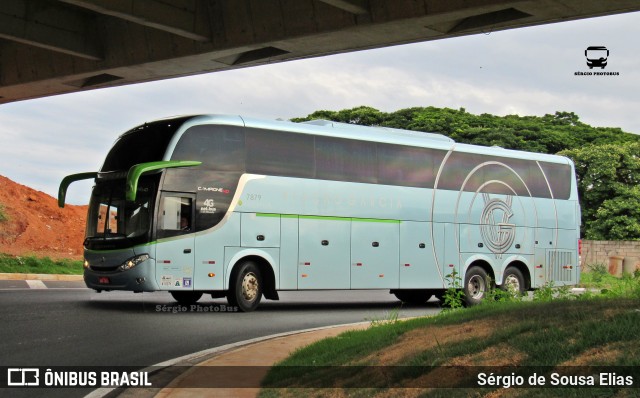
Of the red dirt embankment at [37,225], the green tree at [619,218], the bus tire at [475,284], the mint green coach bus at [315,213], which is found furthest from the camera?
the green tree at [619,218]

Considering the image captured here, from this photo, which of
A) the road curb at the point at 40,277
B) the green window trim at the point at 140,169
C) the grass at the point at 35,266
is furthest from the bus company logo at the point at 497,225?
the grass at the point at 35,266

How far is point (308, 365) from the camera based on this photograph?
9.13 meters

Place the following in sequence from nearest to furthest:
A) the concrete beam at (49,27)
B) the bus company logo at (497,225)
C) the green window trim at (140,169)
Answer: the green window trim at (140,169), the concrete beam at (49,27), the bus company logo at (497,225)

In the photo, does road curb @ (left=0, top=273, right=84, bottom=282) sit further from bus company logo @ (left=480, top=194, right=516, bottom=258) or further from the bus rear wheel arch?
bus company logo @ (left=480, top=194, right=516, bottom=258)

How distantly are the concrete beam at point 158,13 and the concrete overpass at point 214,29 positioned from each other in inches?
0.8

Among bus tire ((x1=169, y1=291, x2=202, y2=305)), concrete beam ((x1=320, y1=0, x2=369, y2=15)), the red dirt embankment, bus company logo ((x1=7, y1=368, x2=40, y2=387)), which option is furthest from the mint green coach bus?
the red dirt embankment

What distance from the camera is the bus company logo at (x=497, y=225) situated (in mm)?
22859

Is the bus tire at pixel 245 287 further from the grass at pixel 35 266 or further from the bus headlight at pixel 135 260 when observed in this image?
the grass at pixel 35 266

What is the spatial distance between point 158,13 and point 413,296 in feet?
37.6

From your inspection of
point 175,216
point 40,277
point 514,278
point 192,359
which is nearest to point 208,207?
point 175,216

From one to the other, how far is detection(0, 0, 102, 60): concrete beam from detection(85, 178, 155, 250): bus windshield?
3.23 metres

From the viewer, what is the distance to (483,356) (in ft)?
22.8

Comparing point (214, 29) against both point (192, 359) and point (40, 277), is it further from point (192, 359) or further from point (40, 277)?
point (40, 277)

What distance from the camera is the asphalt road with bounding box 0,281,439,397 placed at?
11188 mm
